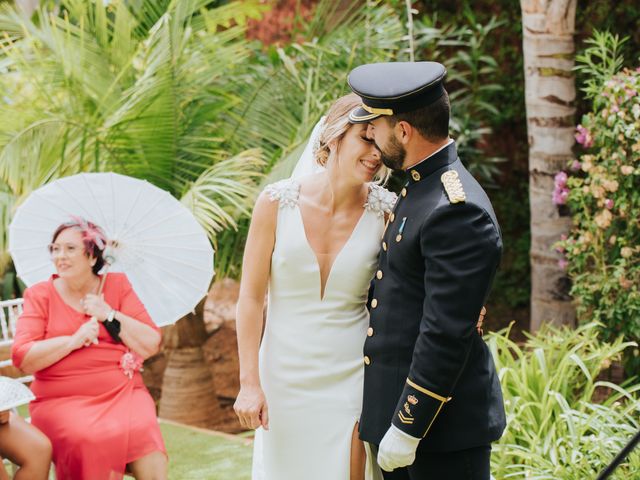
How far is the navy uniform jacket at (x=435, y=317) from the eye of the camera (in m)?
1.94

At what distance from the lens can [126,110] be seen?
4.43 m

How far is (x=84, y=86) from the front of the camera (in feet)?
15.2

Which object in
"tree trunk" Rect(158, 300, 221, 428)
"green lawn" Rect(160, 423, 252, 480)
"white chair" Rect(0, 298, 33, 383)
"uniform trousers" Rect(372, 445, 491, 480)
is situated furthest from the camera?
"tree trunk" Rect(158, 300, 221, 428)

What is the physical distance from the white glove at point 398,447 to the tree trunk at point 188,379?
3.34 m

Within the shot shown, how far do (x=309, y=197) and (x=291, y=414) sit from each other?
2.13 ft

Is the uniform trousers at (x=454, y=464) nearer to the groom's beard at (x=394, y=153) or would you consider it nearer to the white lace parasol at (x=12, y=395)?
the groom's beard at (x=394, y=153)

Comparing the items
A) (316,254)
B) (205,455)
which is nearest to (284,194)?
(316,254)

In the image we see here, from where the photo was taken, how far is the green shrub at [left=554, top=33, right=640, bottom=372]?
13.9 feet

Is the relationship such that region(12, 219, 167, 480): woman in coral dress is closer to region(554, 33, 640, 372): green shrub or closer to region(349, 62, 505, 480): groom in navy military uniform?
region(349, 62, 505, 480): groom in navy military uniform

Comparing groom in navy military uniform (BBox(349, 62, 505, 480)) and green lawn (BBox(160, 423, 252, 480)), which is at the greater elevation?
groom in navy military uniform (BBox(349, 62, 505, 480))

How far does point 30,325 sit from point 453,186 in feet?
6.16

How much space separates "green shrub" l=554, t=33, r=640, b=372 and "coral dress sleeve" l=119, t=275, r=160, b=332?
2.25 metres

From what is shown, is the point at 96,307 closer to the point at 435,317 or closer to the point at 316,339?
the point at 316,339

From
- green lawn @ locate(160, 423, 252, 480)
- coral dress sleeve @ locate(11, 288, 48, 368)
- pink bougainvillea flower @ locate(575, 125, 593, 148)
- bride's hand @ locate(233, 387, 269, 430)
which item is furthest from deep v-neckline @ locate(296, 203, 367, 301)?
pink bougainvillea flower @ locate(575, 125, 593, 148)
